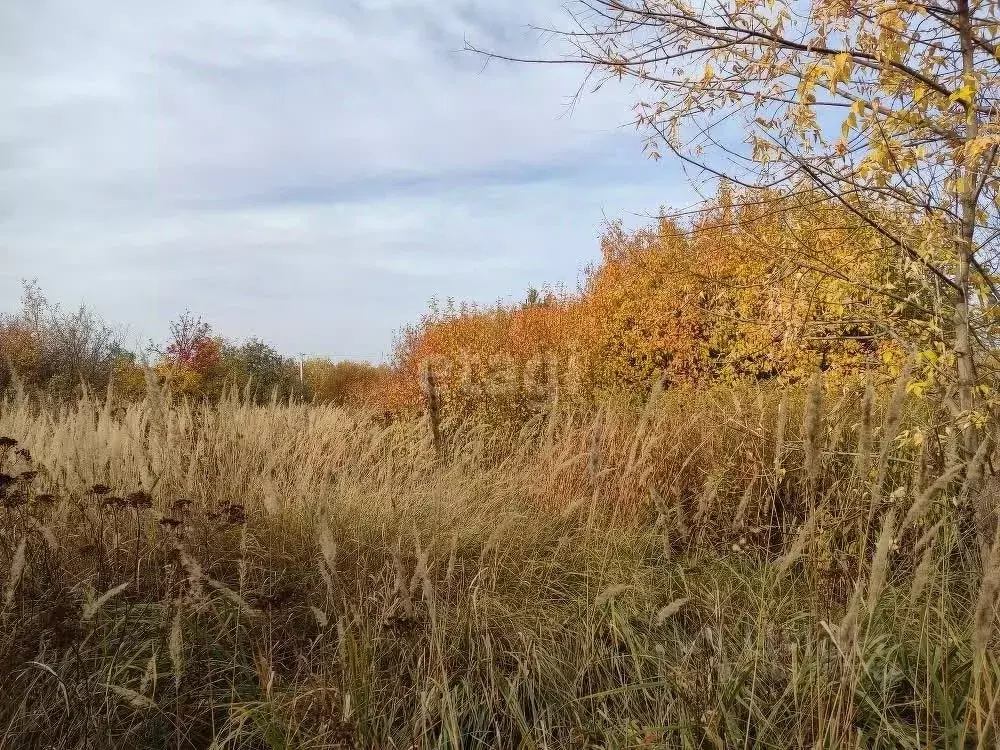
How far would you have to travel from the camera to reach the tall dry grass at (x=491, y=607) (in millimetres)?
2215

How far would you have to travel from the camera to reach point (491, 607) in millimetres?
3258

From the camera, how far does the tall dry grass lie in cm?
221

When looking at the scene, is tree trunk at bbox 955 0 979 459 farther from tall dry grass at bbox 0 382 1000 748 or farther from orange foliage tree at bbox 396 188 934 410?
orange foliage tree at bbox 396 188 934 410

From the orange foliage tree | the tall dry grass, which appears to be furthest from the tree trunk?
the orange foliage tree

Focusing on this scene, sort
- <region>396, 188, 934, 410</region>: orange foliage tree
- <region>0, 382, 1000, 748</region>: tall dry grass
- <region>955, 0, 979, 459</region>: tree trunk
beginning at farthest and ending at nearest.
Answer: <region>396, 188, 934, 410</region>: orange foliage tree, <region>955, 0, 979, 459</region>: tree trunk, <region>0, 382, 1000, 748</region>: tall dry grass

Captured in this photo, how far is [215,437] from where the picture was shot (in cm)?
576

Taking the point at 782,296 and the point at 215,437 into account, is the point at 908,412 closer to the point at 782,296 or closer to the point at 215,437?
the point at 782,296

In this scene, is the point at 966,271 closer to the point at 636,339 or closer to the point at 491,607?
the point at 491,607

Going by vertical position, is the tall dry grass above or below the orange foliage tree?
below

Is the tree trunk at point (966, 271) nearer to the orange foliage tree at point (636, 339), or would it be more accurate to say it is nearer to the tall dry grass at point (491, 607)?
the tall dry grass at point (491, 607)

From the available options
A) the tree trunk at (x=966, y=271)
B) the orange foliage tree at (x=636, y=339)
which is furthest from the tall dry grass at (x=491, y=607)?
the orange foliage tree at (x=636, y=339)

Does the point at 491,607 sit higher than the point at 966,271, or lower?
lower

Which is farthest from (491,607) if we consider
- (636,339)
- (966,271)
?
(636,339)

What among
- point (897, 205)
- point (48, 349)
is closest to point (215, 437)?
point (897, 205)
